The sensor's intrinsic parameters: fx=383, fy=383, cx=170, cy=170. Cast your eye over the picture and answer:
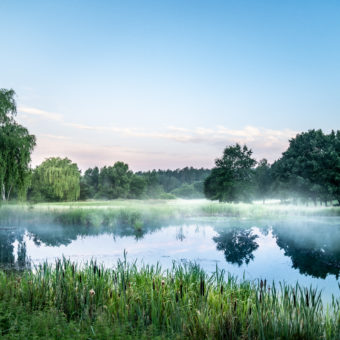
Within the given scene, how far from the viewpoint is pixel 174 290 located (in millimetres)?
6082

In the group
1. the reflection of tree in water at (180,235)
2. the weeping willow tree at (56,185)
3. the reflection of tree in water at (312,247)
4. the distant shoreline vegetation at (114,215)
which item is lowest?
the reflection of tree in water at (312,247)

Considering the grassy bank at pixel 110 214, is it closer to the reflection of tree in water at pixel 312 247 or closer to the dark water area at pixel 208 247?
the dark water area at pixel 208 247

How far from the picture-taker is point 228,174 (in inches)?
1972

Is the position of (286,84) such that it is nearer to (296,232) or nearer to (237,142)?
(296,232)

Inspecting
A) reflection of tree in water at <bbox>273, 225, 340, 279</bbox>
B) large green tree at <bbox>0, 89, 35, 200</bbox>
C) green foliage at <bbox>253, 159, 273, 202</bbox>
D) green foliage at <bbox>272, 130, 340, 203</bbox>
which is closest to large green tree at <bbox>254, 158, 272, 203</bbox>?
green foliage at <bbox>253, 159, 273, 202</bbox>

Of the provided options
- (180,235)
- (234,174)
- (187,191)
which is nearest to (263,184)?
(234,174)

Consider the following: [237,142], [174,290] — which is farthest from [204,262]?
[237,142]

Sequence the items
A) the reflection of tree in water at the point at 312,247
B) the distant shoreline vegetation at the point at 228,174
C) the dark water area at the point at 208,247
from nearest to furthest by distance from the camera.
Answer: the dark water area at the point at 208,247, the reflection of tree in water at the point at 312,247, the distant shoreline vegetation at the point at 228,174

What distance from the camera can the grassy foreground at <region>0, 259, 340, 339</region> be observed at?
15.8 ft

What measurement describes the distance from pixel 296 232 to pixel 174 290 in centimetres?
1854

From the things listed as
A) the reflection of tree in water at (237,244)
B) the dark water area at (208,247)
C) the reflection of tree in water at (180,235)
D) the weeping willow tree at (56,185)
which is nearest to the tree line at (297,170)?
the dark water area at (208,247)

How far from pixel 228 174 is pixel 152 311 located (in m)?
45.0

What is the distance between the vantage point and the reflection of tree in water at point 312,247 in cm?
1341

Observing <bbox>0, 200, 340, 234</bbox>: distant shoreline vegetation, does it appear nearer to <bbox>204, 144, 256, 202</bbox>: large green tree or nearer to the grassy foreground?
the grassy foreground
